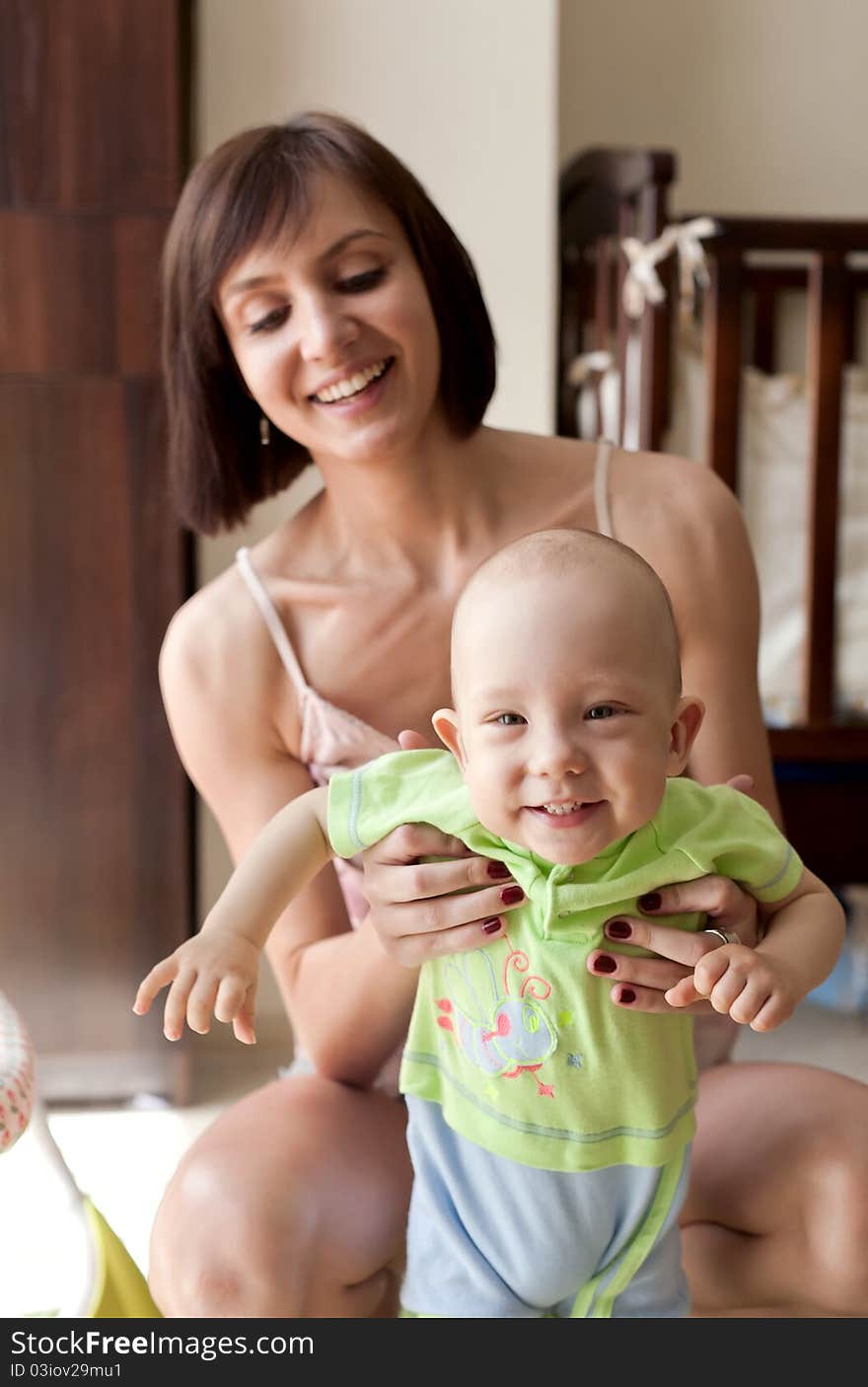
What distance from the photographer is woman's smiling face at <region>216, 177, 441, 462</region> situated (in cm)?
126

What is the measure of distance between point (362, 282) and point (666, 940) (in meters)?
0.64

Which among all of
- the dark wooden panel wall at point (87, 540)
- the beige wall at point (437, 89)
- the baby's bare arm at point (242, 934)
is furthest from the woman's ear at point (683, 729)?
the beige wall at point (437, 89)

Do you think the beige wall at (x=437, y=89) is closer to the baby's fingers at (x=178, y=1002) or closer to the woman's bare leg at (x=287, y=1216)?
the woman's bare leg at (x=287, y=1216)

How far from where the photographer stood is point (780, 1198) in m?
1.21

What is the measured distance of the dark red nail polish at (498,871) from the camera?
104cm

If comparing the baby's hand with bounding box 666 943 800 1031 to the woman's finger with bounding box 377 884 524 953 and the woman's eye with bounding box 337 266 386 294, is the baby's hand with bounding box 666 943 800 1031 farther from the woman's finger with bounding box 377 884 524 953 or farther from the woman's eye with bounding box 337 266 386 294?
the woman's eye with bounding box 337 266 386 294

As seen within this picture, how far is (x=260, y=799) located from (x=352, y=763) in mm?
95

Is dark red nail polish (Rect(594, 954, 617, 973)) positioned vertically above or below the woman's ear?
below

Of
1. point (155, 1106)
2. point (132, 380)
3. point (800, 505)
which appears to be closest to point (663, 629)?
point (132, 380)

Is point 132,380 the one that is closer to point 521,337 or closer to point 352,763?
point 521,337

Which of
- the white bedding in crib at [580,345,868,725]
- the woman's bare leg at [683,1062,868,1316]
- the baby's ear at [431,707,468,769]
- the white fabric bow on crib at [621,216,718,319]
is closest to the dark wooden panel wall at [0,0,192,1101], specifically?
the white fabric bow on crib at [621,216,718,319]

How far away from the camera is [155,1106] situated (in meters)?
2.34

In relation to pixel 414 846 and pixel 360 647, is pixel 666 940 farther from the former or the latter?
pixel 360 647
